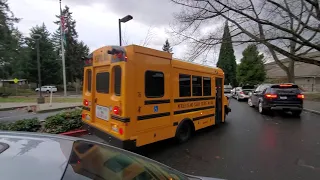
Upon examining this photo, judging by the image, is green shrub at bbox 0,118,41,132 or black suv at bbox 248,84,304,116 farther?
black suv at bbox 248,84,304,116

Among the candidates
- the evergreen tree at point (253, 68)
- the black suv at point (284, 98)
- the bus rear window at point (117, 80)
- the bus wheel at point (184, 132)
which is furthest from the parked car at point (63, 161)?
the evergreen tree at point (253, 68)

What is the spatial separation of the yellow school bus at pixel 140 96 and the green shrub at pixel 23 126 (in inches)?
77.9

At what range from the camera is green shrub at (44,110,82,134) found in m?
7.86

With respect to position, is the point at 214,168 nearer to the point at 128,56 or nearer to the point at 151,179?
the point at 128,56

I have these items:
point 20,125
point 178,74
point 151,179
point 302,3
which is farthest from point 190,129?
point 302,3

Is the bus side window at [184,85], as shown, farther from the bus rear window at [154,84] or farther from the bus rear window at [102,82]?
the bus rear window at [102,82]

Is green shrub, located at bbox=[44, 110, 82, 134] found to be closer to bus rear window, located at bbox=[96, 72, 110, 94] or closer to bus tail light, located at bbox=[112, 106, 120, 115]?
bus rear window, located at bbox=[96, 72, 110, 94]

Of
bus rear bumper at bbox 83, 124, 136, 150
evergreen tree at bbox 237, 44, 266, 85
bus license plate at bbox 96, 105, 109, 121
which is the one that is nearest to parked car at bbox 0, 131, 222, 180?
bus rear bumper at bbox 83, 124, 136, 150

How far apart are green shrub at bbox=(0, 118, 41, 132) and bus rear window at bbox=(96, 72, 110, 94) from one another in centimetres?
284

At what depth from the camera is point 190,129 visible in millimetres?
7785

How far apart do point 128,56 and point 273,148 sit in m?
4.77

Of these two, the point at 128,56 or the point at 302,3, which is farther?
the point at 302,3

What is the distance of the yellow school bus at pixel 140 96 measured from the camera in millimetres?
5491

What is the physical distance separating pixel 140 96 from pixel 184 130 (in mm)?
2449
